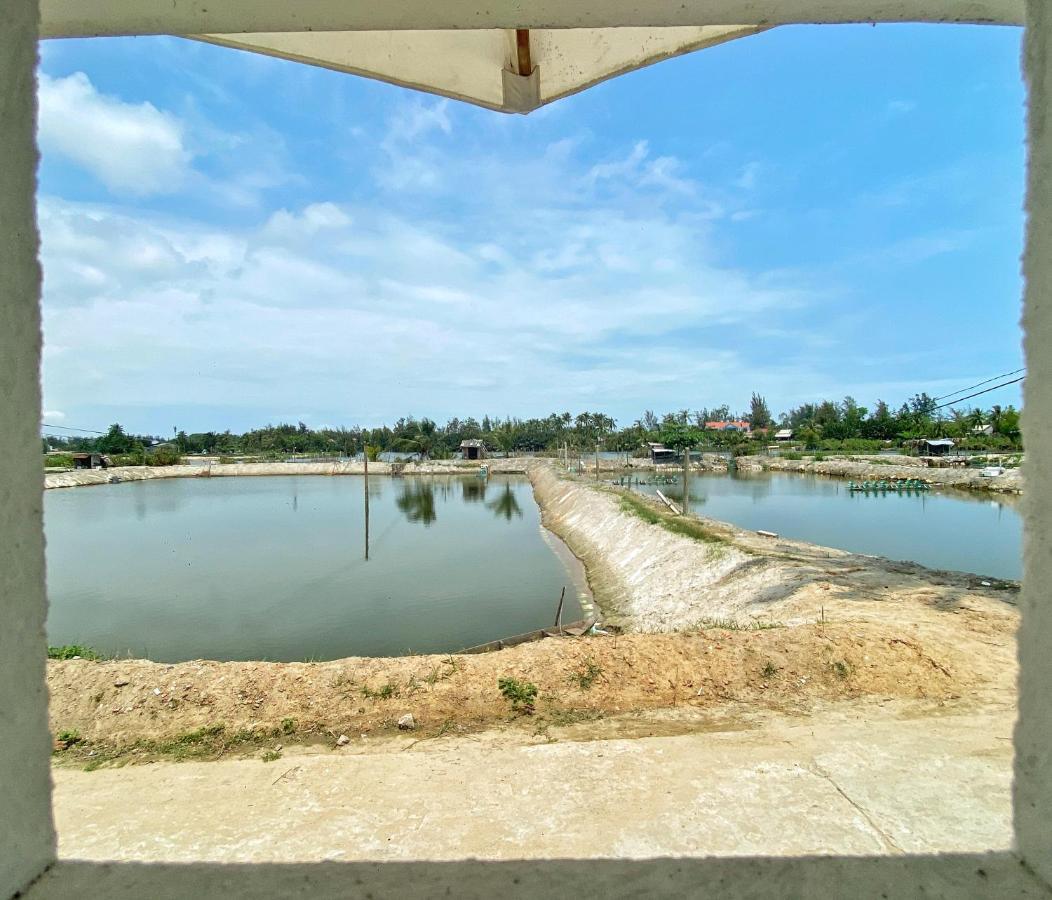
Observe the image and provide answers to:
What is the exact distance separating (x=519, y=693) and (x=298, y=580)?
49.3 feet

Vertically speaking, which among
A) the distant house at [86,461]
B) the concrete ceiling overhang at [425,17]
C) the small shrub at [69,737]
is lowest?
the small shrub at [69,737]

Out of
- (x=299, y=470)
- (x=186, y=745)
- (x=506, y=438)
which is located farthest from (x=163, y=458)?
(x=186, y=745)

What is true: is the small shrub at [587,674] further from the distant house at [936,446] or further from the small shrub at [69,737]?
the distant house at [936,446]

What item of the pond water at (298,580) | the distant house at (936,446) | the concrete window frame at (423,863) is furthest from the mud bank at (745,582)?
the distant house at (936,446)

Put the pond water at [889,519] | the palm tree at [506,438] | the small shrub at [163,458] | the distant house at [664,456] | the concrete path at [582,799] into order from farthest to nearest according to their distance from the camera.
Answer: the palm tree at [506,438], the small shrub at [163,458], the distant house at [664,456], the pond water at [889,519], the concrete path at [582,799]

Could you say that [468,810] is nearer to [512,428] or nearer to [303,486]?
[303,486]

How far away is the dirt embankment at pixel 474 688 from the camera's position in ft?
14.1

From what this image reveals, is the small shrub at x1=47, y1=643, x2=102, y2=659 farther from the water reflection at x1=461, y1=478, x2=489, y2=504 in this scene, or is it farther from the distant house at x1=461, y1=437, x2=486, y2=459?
the distant house at x1=461, y1=437, x2=486, y2=459

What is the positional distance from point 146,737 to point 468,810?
313cm

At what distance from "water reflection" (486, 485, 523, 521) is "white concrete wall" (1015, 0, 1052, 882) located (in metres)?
30.0

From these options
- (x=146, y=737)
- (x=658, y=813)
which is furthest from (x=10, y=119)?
(x=146, y=737)

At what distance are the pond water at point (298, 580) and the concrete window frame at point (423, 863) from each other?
318 inches

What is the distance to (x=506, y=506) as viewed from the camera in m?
37.5

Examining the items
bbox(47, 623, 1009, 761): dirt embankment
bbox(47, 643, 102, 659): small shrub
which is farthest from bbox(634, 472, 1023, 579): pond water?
bbox(47, 643, 102, 659): small shrub
